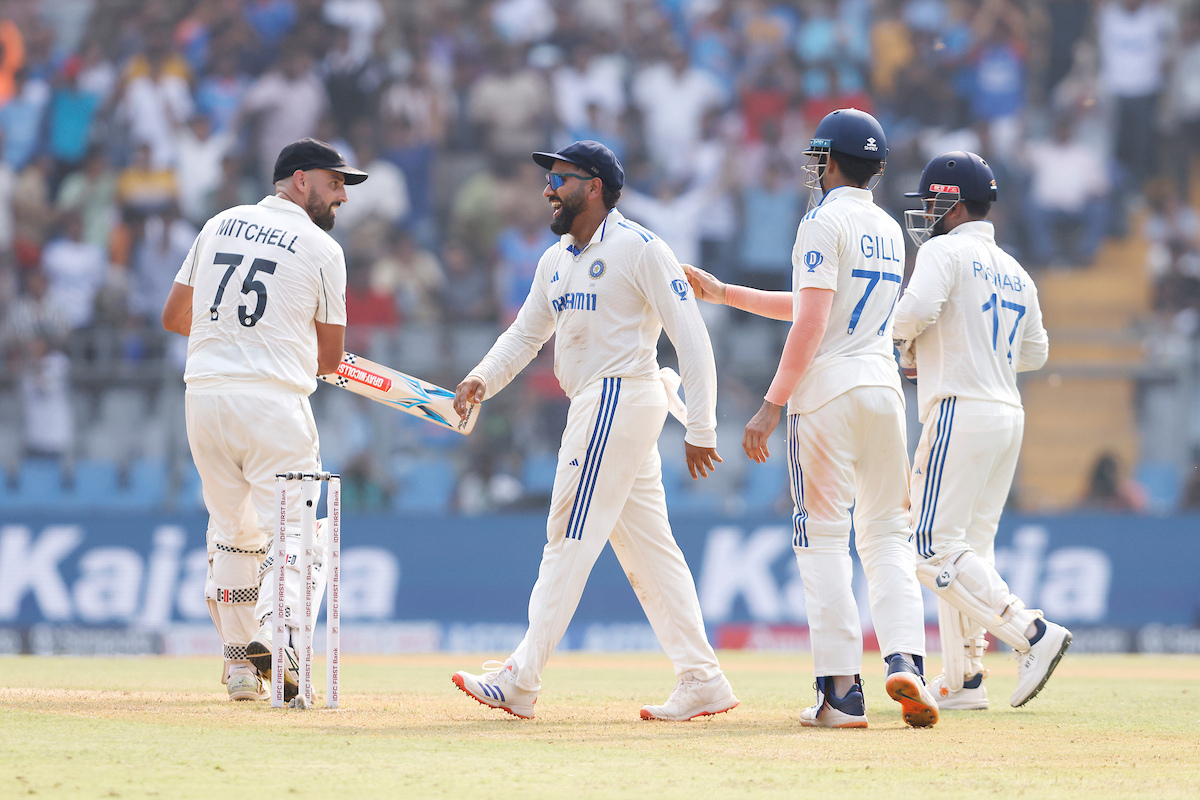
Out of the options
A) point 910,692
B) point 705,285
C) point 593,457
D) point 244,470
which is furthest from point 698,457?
point 244,470

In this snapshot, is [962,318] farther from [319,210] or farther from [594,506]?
[319,210]

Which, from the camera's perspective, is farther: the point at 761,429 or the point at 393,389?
the point at 393,389

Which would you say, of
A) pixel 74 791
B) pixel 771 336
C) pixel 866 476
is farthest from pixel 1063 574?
pixel 74 791

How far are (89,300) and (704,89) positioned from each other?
307 inches

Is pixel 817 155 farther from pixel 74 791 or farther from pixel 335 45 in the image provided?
pixel 335 45

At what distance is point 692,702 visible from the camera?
20.6ft

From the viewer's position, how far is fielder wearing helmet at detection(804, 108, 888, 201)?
6.18 m

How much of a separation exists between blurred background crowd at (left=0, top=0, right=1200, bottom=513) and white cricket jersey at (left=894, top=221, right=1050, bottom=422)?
22.1 feet

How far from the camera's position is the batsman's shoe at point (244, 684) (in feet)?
22.0

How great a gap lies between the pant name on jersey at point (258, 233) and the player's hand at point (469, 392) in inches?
43.0

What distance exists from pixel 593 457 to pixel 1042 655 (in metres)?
2.35

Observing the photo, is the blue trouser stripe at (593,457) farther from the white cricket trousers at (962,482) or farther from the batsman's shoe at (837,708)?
the white cricket trousers at (962,482)

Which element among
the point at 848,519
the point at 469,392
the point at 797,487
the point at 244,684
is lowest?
the point at 244,684

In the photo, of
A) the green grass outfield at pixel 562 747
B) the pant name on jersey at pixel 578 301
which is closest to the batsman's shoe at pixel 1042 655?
the green grass outfield at pixel 562 747
